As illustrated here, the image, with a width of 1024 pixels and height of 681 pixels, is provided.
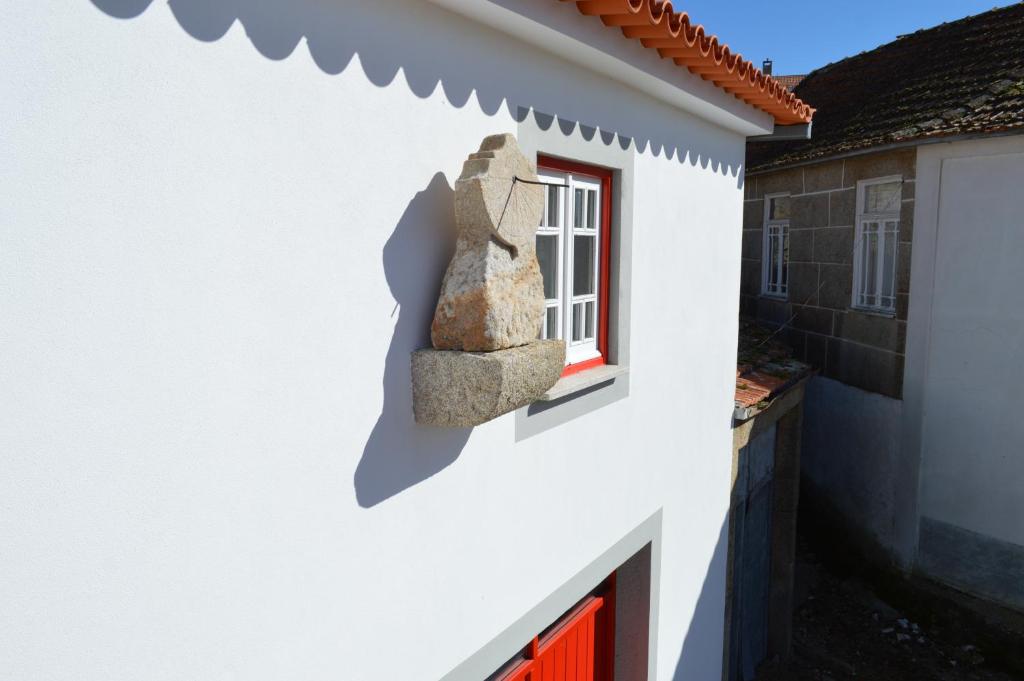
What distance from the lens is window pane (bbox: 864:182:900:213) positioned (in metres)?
9.17

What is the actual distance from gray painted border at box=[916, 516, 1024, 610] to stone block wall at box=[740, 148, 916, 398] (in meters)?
1.72

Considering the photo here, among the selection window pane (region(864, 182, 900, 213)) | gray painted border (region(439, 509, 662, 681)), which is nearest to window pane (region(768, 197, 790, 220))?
window pane (region(864, 182, 900, 213))

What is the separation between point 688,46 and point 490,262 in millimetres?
2031

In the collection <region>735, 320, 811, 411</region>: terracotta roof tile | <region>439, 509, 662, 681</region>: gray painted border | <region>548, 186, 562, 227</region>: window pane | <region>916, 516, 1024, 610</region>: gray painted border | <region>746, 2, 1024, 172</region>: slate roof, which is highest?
<region>746, 2, 1024, 172</region>: slate roof

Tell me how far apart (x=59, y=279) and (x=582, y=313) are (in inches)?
112

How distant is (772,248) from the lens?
39.2 feet

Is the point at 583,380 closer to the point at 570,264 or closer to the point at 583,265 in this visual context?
the point at 570,264

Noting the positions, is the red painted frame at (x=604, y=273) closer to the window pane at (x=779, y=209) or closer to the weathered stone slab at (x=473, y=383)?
the weathered stone slab at (x=473, y=383)

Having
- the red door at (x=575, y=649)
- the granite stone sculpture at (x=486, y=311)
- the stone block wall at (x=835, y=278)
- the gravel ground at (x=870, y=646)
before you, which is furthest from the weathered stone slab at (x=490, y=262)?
the stone block wall at (x=835, y=278)

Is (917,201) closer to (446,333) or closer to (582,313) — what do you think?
(582,313)

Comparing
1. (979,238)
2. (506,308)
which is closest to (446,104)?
(506,308)

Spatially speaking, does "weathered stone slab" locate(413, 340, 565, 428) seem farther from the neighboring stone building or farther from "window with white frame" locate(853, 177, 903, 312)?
"window with white frame" locate(853, 177, 903, 312)

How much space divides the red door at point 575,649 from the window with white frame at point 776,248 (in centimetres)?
757

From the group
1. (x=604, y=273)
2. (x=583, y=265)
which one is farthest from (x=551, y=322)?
(x=604, y=273)
